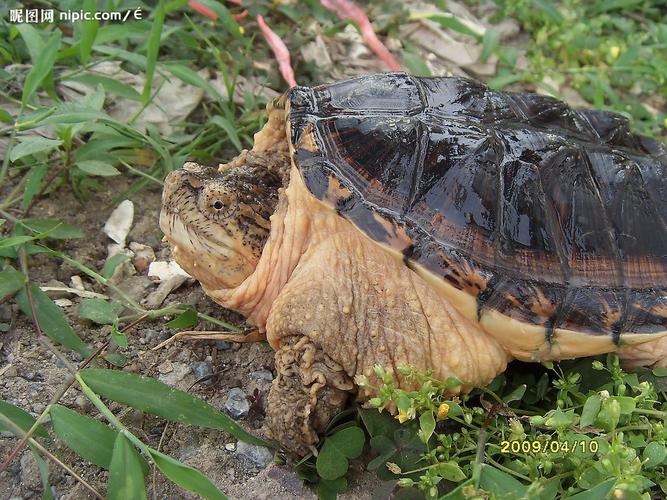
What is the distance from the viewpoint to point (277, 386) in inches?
81.5

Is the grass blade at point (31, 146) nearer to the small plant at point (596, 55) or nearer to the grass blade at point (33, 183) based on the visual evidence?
the grass blade at point (33, 183)

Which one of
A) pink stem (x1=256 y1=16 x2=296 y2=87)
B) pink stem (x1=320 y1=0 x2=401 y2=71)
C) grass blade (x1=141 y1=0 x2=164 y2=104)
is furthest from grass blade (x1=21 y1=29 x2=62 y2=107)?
pink stem (x1=320 y1=0 x2=401 y2=71)

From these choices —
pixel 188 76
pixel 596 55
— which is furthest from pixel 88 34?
pixel 596 55

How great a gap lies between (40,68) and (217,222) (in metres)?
1.05

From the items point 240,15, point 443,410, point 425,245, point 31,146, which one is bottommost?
point 443,410

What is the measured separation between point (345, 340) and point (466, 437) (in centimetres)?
49

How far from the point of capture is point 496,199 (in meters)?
2.09

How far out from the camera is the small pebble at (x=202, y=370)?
225 cm

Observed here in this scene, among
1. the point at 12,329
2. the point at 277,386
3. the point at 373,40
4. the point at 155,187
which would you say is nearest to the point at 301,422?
the point at 277,386

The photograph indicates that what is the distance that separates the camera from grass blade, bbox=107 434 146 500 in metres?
1.70

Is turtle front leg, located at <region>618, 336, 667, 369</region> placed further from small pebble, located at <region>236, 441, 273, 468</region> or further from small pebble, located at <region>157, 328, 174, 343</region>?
small pebble, located at <region>157, 328, 174, 343</region>

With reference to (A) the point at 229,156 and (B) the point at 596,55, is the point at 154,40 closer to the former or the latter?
(A) the point at 229,156

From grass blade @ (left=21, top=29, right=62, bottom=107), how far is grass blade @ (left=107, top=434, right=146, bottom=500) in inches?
59.9

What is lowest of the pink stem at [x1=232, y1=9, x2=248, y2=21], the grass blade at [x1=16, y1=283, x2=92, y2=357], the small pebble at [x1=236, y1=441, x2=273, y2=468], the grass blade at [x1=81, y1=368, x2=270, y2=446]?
the small pebble at [x1=236, y1=441, x2=273, y2=468]
